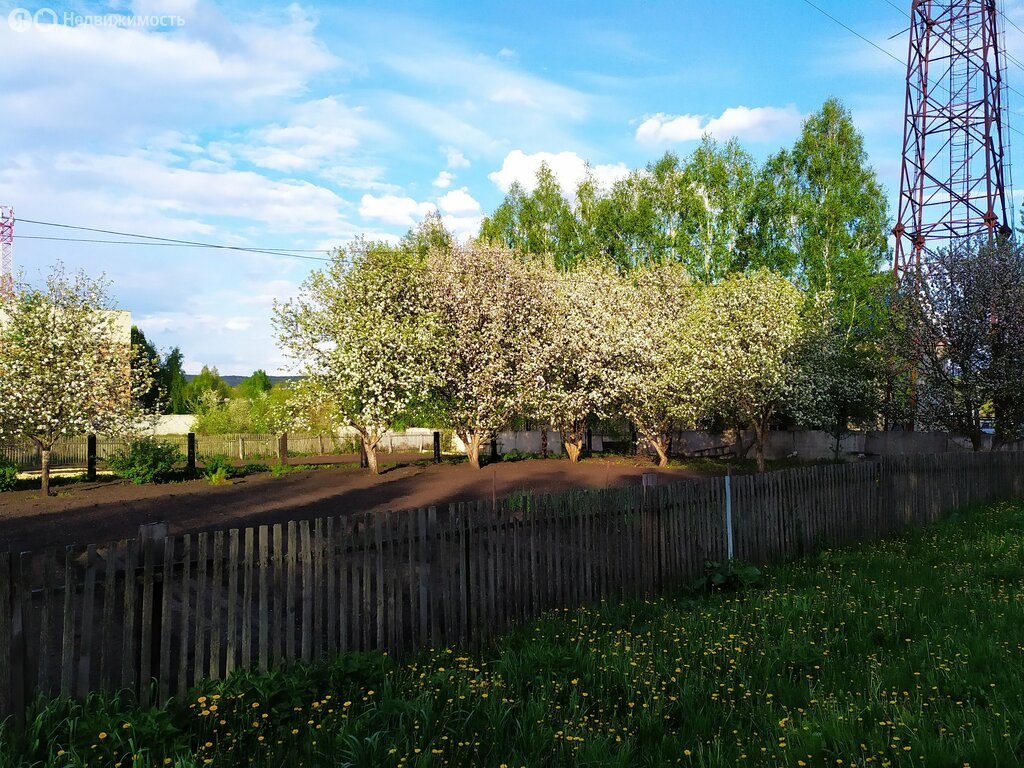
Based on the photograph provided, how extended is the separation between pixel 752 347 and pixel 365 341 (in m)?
13.3

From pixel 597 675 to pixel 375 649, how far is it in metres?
1.87

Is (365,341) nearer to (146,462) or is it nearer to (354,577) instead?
(146,462)

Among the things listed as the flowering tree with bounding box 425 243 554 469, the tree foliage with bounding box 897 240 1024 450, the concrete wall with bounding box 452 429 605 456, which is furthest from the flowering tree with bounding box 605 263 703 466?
the concrete wall with bounding box 452 429 605 456

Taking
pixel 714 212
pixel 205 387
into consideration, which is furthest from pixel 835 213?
pixel 205 387

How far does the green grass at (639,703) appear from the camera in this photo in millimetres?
4211

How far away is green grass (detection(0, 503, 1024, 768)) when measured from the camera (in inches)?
166

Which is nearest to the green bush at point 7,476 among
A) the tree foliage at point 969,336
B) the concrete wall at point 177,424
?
the tree foliage at point 969,336

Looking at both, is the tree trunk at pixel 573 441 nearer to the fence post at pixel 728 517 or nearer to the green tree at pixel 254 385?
the fence post at pixel 728 517

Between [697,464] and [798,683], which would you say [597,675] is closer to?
[798,683]

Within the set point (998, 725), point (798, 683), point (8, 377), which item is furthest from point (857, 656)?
point (8, 377)

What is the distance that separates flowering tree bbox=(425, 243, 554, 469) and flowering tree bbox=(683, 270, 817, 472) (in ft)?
19.1

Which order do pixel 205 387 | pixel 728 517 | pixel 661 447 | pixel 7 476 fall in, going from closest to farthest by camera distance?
pixel 728 517, pixel 7 476, pixel 661 447, pixel 205 387

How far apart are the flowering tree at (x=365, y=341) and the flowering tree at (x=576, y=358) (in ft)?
15.1

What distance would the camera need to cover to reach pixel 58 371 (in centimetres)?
2016
